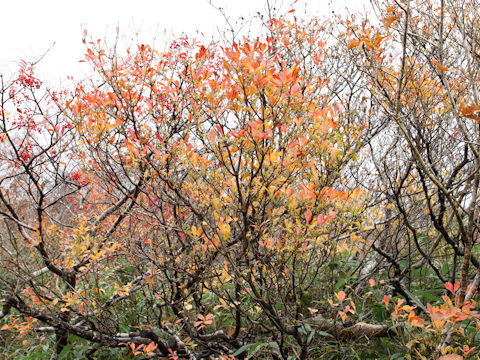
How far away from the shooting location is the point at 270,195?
2027mm

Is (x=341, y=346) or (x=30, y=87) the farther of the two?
(x=30, y=87)

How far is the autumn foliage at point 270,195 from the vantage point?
189 centimetres

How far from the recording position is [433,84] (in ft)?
10.5

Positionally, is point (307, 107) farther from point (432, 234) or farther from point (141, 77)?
point (432, 234)

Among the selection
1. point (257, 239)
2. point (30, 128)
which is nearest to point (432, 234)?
point (257, 239)

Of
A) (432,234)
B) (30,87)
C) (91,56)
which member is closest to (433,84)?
(432,234)

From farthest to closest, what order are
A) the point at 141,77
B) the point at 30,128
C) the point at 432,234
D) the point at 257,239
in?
the point at 30,128 < the point at 432,234 < the point at 141,77 < the point at 257,239

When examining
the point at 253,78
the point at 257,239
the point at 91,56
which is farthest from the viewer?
the point at 91,56

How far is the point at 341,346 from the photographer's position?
2.69m

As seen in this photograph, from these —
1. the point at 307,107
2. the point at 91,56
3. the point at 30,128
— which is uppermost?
the point at 30,128

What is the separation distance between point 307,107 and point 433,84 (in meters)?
1.82

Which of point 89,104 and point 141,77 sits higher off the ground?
point 141,77

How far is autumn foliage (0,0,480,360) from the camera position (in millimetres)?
1886

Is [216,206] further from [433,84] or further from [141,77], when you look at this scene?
[433,84]
